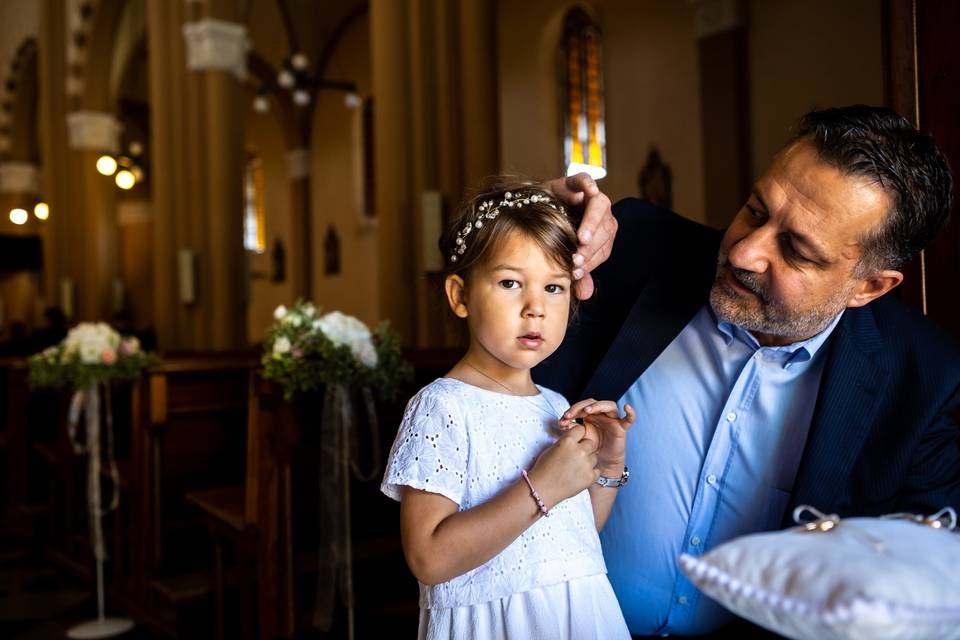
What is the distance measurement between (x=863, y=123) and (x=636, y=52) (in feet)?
32.7

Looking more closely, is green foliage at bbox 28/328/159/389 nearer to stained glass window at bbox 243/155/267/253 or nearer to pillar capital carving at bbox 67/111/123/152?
pillar capital carving at bbox 67/111/123/152

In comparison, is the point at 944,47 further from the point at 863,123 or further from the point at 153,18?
the point at 153,18

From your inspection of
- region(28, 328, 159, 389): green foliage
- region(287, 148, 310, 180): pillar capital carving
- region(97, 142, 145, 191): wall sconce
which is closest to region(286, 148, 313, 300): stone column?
region(287, 148, 310, 180): pillar capital carving

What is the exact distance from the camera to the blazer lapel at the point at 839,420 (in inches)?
67.7

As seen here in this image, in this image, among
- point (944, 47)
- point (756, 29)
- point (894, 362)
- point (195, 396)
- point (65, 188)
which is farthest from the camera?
point (65, 188)

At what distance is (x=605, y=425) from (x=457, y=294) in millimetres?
392

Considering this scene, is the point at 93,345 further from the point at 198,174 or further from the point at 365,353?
the point at 198,174

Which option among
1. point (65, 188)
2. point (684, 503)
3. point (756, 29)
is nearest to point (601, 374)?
point (684, 503)

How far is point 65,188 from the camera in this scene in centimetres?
1383

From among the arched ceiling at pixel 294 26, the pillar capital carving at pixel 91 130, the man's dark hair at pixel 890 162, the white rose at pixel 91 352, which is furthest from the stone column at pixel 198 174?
the man's dark hair at pixel 890 162

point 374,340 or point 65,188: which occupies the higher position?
point 65,188

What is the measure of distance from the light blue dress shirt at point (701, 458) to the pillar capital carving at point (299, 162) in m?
16.6

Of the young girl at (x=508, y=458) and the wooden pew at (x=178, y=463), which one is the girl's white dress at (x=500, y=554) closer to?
the young girl at (x=508, y=458)

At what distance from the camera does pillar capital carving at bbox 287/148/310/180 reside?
1775cm
